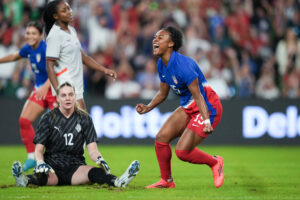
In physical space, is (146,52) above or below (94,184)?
above

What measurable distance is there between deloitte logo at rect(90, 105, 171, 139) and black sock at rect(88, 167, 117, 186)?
6805 millimetres

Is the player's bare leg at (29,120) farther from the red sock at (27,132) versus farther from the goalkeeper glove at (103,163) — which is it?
the goalkeeper glove at (103,163)

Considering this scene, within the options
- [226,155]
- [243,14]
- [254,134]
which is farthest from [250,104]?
[243,14]

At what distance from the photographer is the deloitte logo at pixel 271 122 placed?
13367mm

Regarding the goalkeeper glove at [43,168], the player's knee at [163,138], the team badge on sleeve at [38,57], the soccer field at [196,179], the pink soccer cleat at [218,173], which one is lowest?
the soccer field at [196,179]

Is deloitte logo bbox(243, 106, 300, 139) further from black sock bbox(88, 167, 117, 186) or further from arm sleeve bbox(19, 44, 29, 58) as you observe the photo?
black sock bbox(88, 167, 117, 186)

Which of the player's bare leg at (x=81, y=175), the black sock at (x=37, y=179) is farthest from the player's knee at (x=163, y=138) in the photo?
the black sock at (x=37, y=179)

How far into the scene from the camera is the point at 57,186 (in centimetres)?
662

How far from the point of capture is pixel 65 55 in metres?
7.31

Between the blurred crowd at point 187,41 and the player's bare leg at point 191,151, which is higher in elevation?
the blurred crowd at point 187,41

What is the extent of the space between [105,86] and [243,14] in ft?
14.8

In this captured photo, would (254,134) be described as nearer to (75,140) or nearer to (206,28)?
(206,28)

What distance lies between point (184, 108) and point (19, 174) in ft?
6.75

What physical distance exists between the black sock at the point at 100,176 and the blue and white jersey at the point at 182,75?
48.3 inches
